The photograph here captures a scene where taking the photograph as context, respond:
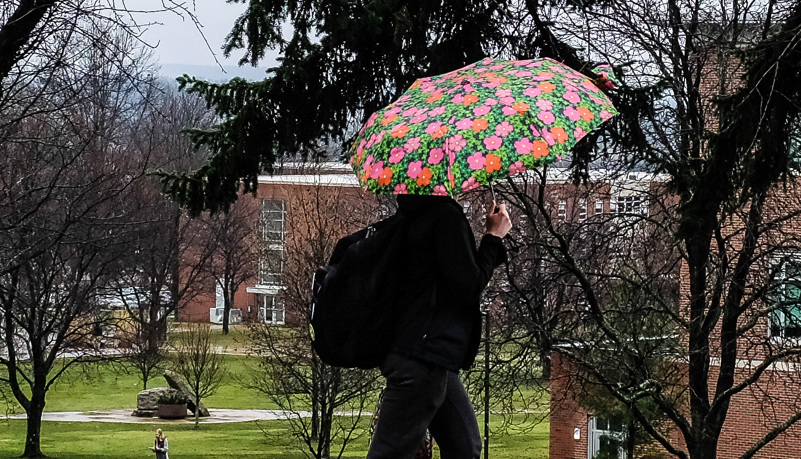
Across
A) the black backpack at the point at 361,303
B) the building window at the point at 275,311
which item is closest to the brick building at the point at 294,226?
the building window at the point at 275,311

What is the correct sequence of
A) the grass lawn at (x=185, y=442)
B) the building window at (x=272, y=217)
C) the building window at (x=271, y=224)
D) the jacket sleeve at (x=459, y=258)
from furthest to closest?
the building window at (x=272, y=217) < the building window at (x=271, y=224) < the grass lawn at (x=185, y=442) < the jacket sleeve at (x=459, y=258)

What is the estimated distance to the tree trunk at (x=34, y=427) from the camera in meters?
30.0

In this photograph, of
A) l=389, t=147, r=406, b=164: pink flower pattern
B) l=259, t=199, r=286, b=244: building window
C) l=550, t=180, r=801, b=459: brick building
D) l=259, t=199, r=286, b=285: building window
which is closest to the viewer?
l=389, t=147, r=406, b=164: pink flower pattern

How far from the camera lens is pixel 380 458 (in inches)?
152

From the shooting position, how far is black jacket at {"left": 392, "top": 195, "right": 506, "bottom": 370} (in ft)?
12.1

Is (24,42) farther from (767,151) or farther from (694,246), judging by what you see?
(694,246)

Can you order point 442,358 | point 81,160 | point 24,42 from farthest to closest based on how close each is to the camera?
1. point 81,160
2. point 24,42
3. point 442,358

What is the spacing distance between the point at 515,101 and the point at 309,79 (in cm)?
798

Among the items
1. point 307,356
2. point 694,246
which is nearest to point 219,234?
point 307,356

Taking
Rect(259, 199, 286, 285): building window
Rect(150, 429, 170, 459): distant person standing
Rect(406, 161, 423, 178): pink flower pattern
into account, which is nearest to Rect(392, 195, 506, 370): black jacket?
Rect(406, 161, 423, 178): pink flower pattern

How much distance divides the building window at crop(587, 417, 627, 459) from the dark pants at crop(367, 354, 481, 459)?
23.2 m

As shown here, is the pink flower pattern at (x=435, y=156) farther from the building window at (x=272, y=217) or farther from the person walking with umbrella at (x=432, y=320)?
the building window at (x=272, y=217)

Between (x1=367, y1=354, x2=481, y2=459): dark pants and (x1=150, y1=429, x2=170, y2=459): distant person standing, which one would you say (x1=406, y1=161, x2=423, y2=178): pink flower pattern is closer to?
(x1=367, y1=354, x2=481, y2=459): dark pants

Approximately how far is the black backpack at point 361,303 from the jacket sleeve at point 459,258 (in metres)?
0.18
